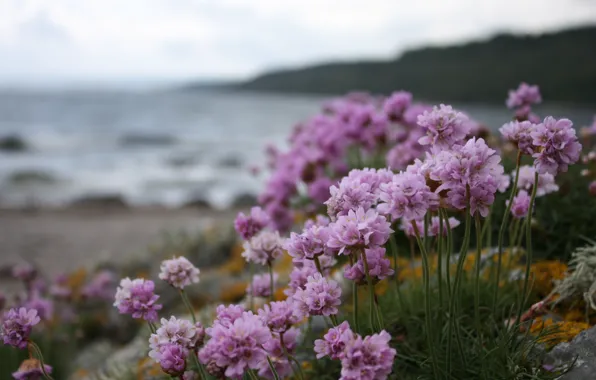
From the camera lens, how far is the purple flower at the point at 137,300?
2.00m

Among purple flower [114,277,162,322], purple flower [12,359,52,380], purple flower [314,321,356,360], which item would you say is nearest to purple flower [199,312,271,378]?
purple flower [314,321,356,360]

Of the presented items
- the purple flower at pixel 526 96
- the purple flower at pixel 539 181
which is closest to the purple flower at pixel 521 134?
the purple flower at pixel 539 181

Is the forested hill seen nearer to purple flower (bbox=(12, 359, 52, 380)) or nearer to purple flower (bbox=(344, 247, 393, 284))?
purple flower (bbox=(344, 247, 393, 284))

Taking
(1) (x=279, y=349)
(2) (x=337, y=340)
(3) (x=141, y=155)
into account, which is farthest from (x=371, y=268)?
(3) (x=141, y=155)

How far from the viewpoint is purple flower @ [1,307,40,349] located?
6.62ft

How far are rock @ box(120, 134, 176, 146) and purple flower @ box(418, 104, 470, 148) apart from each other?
A: 1218 inches

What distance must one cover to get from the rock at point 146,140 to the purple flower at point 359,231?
31.2 meters

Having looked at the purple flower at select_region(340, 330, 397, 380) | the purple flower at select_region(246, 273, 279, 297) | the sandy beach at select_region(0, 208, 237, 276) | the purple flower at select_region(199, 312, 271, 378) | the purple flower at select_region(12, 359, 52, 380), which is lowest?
the sandy beach at select_region(0, 208, 237, 276)

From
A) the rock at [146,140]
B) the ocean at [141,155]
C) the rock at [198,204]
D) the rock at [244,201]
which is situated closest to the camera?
the rock at [244,201]

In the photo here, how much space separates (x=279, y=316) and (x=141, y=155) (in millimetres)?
25857

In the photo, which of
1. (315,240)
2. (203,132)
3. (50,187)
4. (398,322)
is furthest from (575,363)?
(203,132)

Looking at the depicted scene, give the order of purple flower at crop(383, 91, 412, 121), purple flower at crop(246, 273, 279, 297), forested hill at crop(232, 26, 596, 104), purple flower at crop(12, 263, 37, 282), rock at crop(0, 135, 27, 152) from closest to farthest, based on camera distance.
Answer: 1. purple flower at crop(246, 273, 279, 297)
2. purple flower at crop(383, 91, 412, 121)
3. purple flower at crop(12, 263, 37, 282)
4. forested hill at crop(232, 26, 596, 104)
5. rock at crop(0, 135, 27, 152)

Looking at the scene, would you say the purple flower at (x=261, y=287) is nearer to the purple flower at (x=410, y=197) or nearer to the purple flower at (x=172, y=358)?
the purple flower at (x=172, y=358)

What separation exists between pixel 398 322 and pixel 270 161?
12.3 feet
